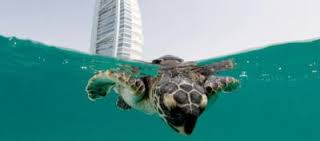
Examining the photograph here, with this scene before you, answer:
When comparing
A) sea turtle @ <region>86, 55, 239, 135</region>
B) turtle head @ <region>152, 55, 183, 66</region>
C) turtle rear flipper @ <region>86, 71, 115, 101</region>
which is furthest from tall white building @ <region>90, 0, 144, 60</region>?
turtle rear flipper @ <region>86, 71, 115, 101</region>

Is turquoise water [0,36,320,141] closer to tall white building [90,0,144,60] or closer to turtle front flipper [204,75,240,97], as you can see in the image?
tall white building [90,0,144,60]

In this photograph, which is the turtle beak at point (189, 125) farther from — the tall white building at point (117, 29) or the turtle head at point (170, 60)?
the tall white building at point (117, 29)

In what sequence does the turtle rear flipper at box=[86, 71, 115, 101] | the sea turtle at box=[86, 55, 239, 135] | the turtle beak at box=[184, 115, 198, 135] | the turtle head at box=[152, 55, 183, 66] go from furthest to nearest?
the turtle head at box=[152, 55, 183, 66]
the turtle rear flipper at box=[86, 71, 115, 101]
the sea turtle at box=[86, 55, 239, 135]
the turtle beak at box=[184, 115, 198, 135]

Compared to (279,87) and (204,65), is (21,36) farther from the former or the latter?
(279,87)

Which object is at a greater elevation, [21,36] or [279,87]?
[21,36]

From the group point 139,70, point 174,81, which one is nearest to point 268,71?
point 139,70

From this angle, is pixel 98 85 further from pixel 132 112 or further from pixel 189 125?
pixel 132 112

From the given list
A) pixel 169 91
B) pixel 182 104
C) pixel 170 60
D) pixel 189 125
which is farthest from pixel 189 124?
pixel 170 60
